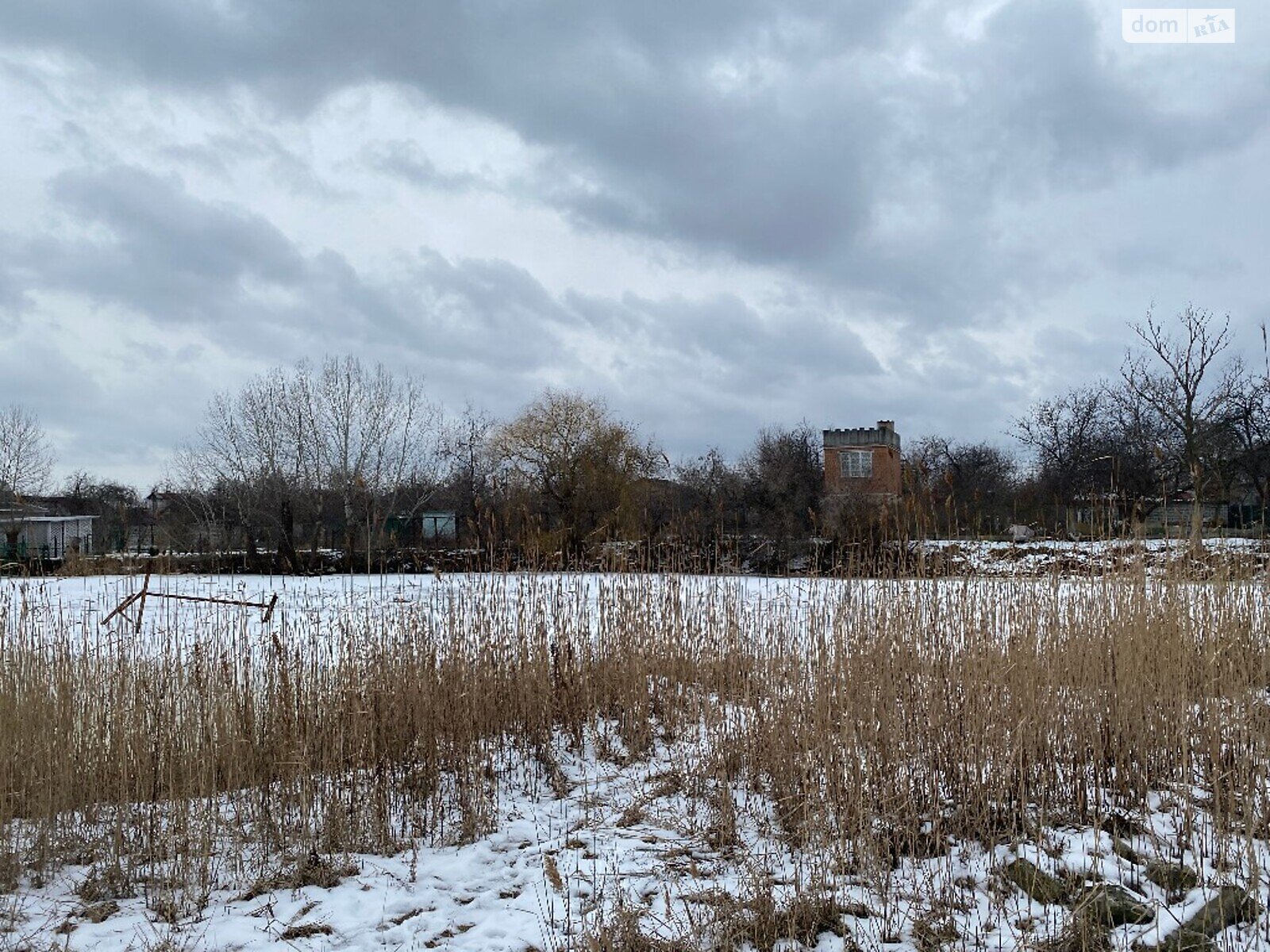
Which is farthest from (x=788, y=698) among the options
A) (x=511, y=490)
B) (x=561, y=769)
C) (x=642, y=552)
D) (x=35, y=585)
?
(x=511, y=490)

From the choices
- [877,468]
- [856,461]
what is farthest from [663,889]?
[856,461]

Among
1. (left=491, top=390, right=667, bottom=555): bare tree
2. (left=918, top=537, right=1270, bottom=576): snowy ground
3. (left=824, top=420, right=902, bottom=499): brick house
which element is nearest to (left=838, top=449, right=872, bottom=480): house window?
(left=824, top=420, right=902, bottom=499): brick house

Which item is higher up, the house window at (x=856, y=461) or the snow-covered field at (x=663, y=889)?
the house window at (x=856, y=461)

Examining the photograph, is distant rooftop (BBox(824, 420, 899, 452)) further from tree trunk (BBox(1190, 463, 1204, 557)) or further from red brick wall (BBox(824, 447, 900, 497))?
tree trunk (BBox(1190, 463, 1204, 557))

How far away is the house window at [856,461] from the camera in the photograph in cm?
3250

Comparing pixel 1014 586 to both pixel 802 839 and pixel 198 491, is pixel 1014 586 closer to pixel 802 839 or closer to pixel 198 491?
pixel 802 839

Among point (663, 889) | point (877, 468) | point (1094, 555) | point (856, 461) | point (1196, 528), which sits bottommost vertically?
point (663, 889)

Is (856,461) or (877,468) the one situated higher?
(856,461)

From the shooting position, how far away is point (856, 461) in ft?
109

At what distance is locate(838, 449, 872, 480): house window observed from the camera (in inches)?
1280

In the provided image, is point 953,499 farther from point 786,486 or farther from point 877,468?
point 877,468

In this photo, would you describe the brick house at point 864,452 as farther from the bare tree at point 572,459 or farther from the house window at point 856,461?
the bare tree at point 572,459

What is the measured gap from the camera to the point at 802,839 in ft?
11.4

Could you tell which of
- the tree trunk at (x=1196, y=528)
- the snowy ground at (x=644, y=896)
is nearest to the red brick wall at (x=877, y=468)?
the tree trunk at (x=1196, y=528)
